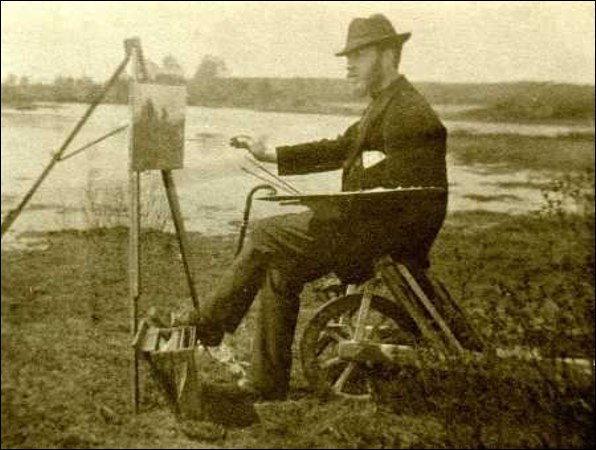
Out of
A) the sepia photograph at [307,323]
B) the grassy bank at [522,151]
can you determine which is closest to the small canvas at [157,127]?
the sepia photograph at [307,323]

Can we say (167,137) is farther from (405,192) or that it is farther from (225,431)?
(225,431)

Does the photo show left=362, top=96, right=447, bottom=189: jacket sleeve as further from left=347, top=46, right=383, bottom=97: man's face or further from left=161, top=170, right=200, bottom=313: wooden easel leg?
left=161, top=170, right=200, bottom=313: wooden easel leg

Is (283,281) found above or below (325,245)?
below

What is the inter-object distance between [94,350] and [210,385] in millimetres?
686

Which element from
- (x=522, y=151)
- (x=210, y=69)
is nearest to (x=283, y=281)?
(x=210, y=69)

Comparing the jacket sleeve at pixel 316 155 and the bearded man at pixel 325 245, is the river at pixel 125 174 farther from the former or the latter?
the bearded man at pixel 325 245

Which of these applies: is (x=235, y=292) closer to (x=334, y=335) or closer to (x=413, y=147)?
(x=334, y=335)

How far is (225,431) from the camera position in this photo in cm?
341

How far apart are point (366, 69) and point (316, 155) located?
548 mm

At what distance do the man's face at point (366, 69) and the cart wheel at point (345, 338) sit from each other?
43.6 inches

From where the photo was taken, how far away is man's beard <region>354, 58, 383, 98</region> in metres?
3.94

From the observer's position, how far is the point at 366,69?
156 inches

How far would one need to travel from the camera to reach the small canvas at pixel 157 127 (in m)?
3.53

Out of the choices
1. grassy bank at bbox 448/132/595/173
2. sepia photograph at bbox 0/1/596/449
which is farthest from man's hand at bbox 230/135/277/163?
grassy bank at bbox 448/132/595/173
